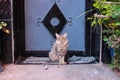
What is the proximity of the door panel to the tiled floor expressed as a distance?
47cm

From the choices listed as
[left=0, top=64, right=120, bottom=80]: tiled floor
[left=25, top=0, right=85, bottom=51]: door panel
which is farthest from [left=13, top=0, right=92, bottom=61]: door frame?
[left=0, top=64, right=120, bottom=80]: tiled floor

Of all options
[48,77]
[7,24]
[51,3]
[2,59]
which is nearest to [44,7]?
[51,3]

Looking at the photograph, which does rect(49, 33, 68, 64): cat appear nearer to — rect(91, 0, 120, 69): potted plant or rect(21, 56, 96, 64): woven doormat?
rect(21, 56, 96, 64): woven doormat

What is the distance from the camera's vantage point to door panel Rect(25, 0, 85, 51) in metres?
3.79

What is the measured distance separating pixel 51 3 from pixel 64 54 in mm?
726

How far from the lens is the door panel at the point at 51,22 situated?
3.79m

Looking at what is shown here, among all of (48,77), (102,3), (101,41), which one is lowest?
(48,77)

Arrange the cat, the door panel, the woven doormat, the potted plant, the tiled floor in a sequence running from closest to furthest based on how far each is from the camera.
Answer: the potted plant → the tiled floor → the cat → the woven doormat → the door panel

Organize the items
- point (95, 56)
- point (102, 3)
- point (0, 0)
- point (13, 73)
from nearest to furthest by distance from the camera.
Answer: point (102, 3), point (13, 73), point (0, 0), point (95, 56)

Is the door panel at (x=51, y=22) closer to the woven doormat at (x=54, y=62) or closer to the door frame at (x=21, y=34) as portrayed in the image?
the door frame at (x=21, y=34)

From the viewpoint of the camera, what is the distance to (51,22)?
3834 millimetres

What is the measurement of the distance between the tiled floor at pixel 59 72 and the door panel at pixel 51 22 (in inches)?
18.5

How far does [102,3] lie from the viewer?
2.97 m

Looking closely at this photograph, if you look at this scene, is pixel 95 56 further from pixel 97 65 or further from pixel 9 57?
pixel 9 57
